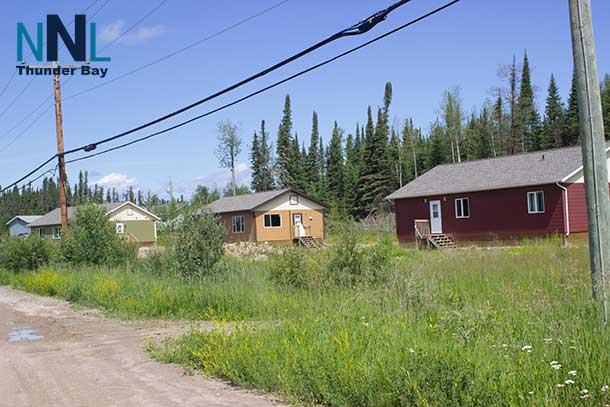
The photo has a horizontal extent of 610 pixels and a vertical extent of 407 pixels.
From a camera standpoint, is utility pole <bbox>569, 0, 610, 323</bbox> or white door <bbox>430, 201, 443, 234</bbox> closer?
utility pole <bbox>569, 0, 610, 323</bbox>

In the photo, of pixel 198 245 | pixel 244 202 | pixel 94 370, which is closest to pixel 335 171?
pixel 244 202

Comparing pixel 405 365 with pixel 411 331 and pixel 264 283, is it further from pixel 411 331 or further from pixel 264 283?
pixel 264 283

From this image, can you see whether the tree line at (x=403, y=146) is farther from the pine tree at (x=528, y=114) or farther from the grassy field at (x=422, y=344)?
the grassy field at (x=422, y=344)

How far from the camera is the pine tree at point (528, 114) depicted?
7456 cm

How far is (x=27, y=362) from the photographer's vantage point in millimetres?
10430

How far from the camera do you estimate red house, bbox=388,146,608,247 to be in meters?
32.2

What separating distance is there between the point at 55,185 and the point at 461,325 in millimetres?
159404

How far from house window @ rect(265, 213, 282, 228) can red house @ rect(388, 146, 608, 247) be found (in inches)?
527

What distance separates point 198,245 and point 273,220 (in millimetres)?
34456

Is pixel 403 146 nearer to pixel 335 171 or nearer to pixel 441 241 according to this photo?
pixel 335 171

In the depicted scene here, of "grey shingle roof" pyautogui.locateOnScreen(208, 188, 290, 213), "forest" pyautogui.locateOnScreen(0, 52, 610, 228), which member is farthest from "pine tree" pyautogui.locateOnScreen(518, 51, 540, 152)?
"grey shingle roof" pyautogui.locateOnScreen(208, 188, 290, 213)

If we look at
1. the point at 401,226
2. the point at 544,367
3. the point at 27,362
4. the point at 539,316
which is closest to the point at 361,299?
the point at 539,316

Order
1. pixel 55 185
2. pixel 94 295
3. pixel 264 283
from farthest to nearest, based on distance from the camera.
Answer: pixel 55 185, pixel 94 295, pixel 264 283

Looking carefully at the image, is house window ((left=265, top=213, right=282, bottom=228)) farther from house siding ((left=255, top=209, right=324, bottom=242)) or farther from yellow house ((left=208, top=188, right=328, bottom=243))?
house siding ((left=255, top=209, right=324, bottom=242))
